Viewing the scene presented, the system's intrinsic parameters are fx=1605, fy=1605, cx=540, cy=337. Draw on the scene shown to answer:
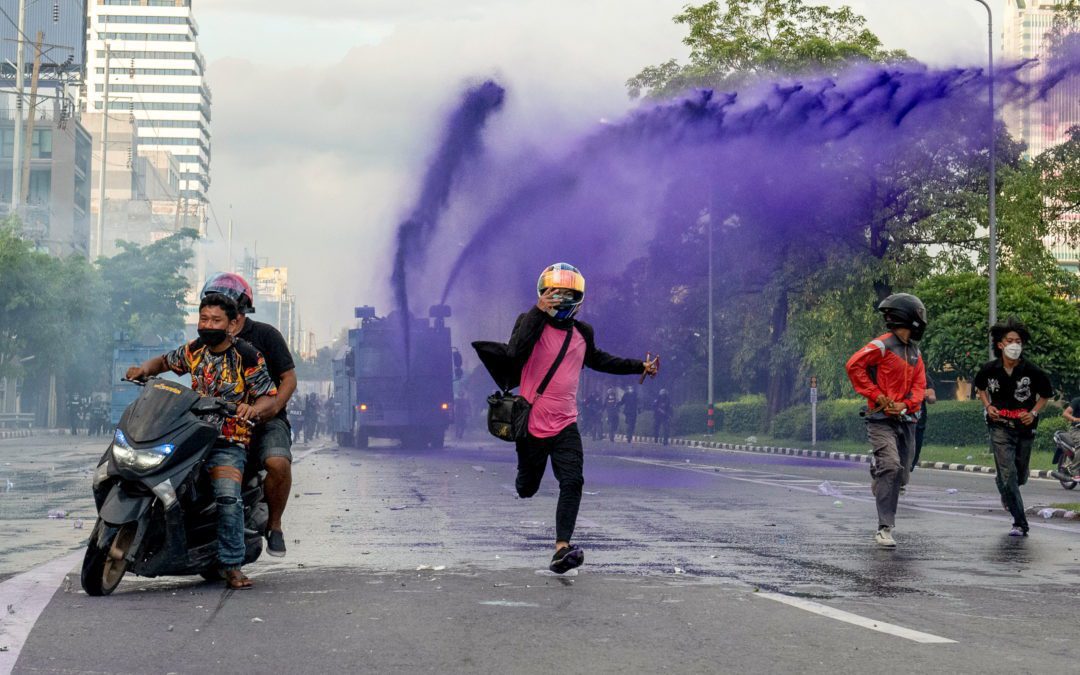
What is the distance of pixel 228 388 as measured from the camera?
9.01 meters

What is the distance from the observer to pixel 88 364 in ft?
235

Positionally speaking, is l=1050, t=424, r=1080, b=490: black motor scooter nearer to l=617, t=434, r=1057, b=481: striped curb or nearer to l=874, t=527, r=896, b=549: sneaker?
l=617, t=434, r=1057, b=481: striped curb

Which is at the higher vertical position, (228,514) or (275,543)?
(228,514)

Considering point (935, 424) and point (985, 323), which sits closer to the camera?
point (935, 424)

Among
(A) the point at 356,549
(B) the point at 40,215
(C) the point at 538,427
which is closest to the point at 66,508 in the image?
(A) the point at 356,549

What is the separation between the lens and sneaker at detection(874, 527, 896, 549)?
1162cm

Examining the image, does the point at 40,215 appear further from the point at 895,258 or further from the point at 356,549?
the point at 356,549

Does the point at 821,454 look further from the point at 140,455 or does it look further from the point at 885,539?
the point at 140,455

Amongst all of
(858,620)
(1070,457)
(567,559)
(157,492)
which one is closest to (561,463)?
(567,559)

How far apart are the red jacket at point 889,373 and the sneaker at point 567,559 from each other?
12.3ft

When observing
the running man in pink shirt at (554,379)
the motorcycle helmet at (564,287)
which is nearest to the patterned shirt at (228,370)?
the running man in pink shirt at (554,379)

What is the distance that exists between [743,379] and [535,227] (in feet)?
87.7

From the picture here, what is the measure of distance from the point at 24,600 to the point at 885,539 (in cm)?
623

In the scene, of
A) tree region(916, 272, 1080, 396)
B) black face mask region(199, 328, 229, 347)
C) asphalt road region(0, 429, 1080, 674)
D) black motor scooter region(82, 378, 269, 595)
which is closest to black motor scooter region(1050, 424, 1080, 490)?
asphalt road region(0, 429, 1080, 674)
